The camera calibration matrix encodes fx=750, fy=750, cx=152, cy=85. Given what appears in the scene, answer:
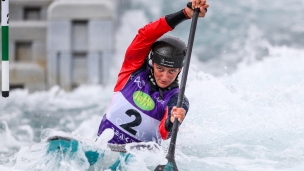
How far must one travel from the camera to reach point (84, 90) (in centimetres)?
1055

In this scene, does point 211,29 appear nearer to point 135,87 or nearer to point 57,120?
point 57,120

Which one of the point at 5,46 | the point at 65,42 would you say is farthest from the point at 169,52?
the point at 65,42

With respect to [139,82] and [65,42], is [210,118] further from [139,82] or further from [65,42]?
[65,42]

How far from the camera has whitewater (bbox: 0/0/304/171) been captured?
5523mm

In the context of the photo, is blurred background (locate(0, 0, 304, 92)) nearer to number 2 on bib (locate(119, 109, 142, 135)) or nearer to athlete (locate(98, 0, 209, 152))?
athlete (locate(98, 0, 209, 152))

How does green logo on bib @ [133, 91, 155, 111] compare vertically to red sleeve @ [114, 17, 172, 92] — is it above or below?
below

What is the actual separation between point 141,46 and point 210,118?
1.50 metres

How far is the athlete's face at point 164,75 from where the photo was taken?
17.4ft

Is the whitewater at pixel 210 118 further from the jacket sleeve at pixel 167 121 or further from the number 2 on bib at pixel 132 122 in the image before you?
the number 2 on bib at pixel 132 122

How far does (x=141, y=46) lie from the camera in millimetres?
5434

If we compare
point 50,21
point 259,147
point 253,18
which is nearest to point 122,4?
point 50,21

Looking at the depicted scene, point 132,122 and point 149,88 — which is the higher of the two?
point 149,88

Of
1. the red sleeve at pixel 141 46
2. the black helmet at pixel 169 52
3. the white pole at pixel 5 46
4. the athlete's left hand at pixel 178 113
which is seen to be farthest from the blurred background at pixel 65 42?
the athlete's left hand at pixel 178 113

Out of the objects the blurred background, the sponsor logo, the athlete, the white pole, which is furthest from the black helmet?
the blurred background
